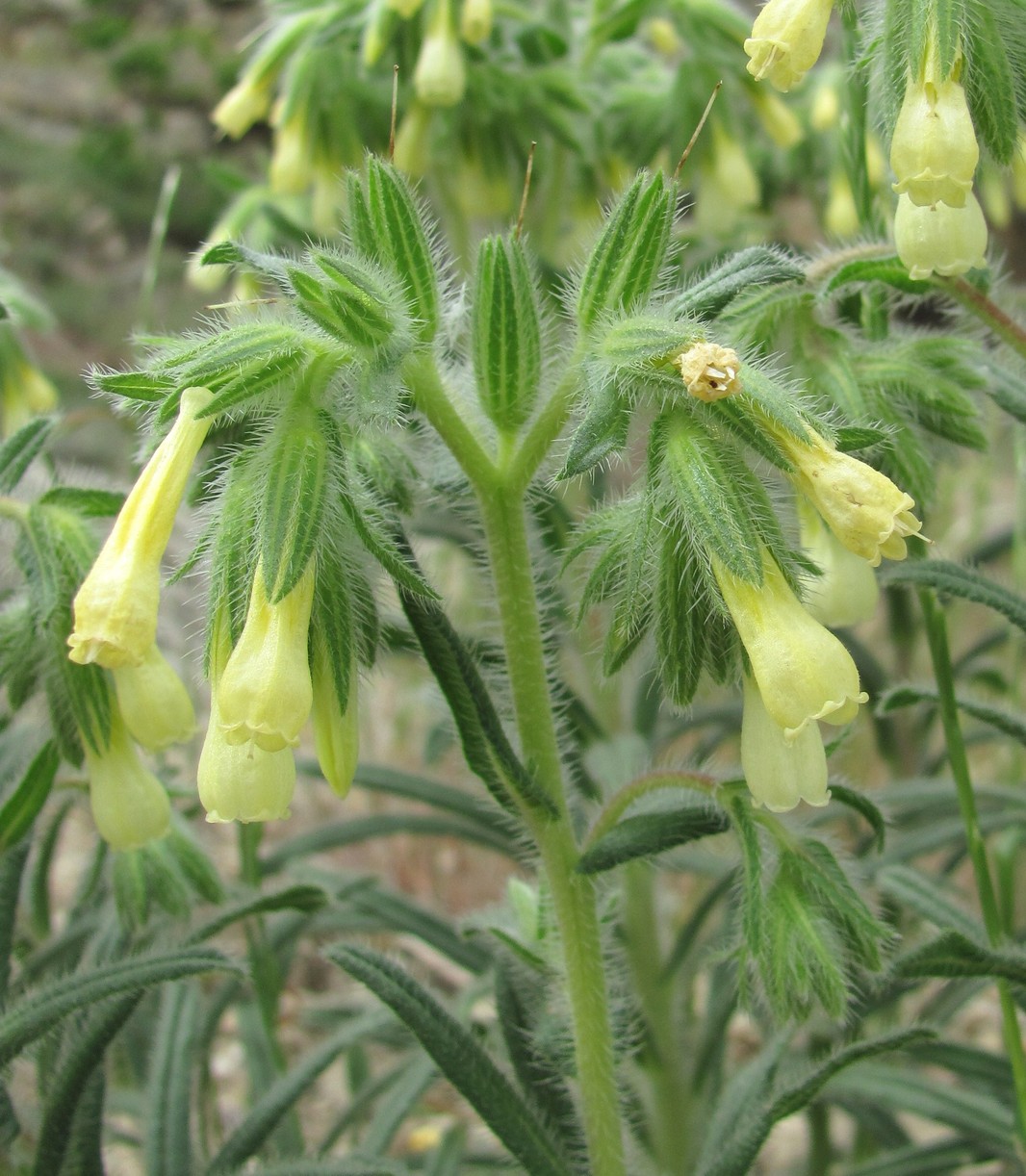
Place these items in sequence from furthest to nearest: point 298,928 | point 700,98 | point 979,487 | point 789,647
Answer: point 979,487
point 700,98
point 298,928
point 789,647

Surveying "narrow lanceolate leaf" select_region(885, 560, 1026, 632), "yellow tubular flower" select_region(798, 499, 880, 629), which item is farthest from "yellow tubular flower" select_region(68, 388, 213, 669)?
"narrow lanceolate leaf" select_region(885, 560, 1026, 632)

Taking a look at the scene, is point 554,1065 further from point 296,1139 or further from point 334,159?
point 334,159

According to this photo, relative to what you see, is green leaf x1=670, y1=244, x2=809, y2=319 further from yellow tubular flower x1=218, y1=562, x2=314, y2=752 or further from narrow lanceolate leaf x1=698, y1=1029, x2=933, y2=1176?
narrow lanceolate leaf x1=698, y1=1029, x2=933, y2=1176

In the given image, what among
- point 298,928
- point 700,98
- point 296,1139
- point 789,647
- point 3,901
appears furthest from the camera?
point 700,98

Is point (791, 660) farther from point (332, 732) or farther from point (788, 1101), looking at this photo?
point (788, 1101)

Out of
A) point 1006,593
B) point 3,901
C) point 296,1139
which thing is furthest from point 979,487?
point 3,901

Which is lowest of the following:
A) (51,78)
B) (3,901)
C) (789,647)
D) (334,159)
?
(3,901)
